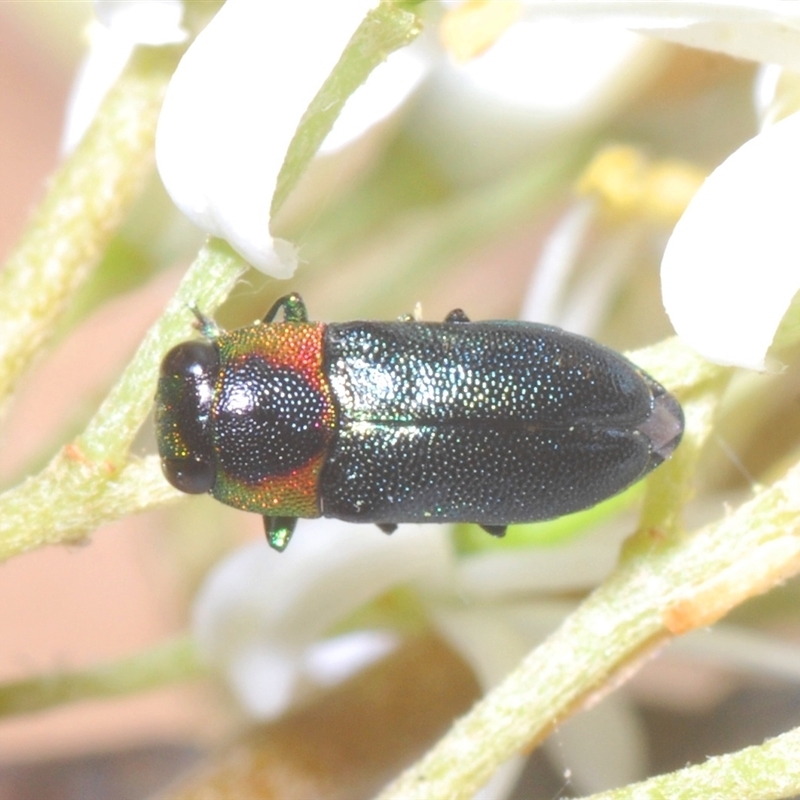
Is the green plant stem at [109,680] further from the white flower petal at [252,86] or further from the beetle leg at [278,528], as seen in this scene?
the white flower petal at [252,86]

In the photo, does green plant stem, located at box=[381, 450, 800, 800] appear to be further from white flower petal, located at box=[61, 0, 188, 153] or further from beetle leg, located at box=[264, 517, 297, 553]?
white flower petal, located at box=[61, 0, 188, 153]

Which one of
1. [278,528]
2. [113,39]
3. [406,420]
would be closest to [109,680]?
[278,528]

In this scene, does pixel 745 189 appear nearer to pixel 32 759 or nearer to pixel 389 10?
pixel 389 10

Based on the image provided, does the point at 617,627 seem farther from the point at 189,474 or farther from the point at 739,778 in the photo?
the point at 189,474

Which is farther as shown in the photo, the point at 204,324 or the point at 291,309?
the point at 291,309

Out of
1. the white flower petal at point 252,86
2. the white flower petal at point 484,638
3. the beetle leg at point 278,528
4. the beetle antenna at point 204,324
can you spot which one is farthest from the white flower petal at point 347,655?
the white flower petal at point 252,86

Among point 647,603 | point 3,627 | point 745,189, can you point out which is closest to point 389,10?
→ point 745,189

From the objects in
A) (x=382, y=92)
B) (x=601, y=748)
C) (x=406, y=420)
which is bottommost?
(x=601, y=748)

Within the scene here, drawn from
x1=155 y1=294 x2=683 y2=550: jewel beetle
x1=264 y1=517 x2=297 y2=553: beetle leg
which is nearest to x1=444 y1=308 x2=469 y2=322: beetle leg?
x1=155 y1=294 x2=683 y2=550: jewel beetle
